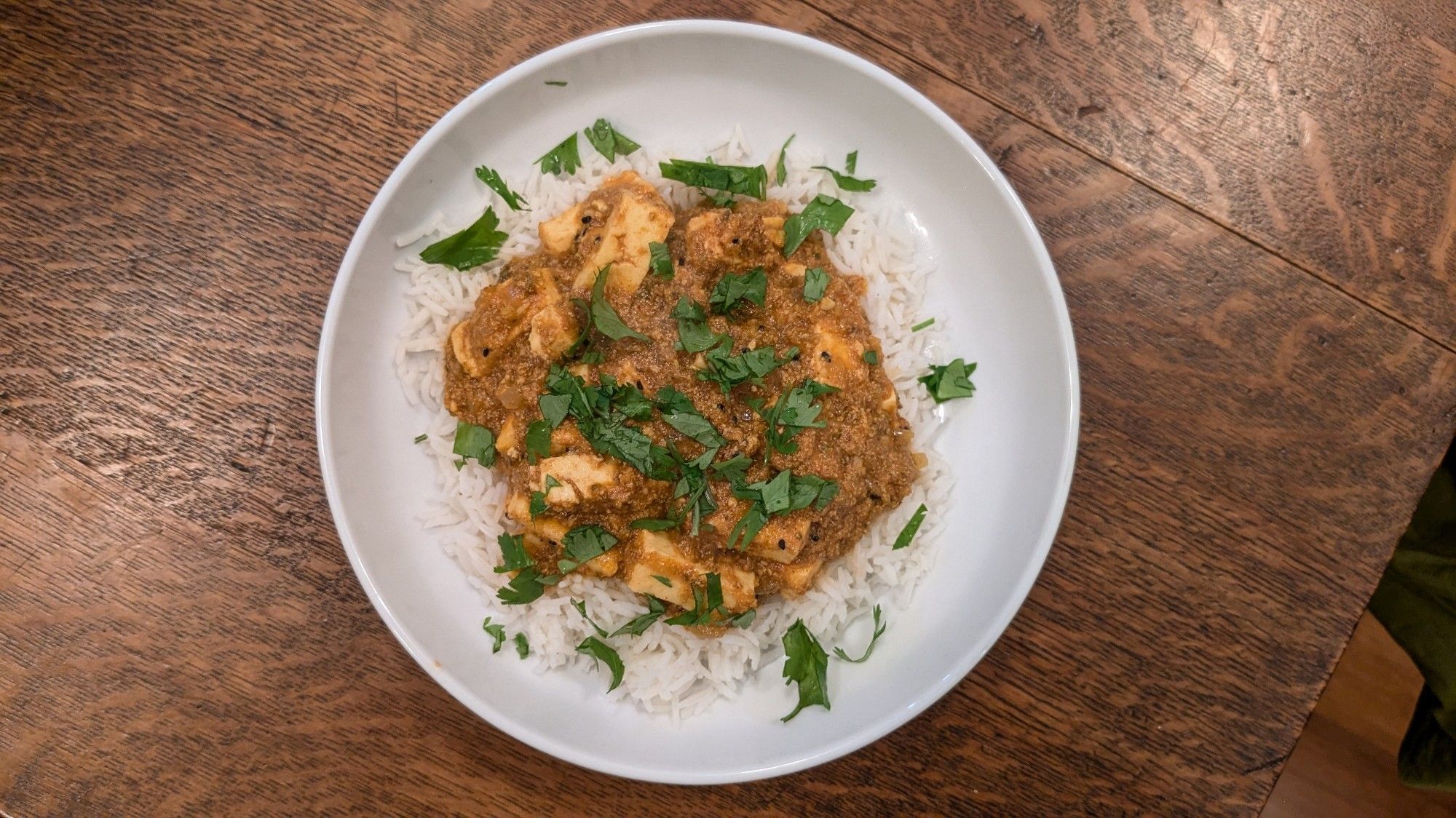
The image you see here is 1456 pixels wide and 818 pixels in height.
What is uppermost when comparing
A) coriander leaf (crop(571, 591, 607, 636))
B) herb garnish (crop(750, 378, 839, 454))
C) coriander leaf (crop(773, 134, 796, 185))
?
coriander leaf (crop(773, 134, 796, 185))

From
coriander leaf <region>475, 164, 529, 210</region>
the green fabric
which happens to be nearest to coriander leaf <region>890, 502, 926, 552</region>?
coriander leaf <region>475, 164, 529, 210</region>

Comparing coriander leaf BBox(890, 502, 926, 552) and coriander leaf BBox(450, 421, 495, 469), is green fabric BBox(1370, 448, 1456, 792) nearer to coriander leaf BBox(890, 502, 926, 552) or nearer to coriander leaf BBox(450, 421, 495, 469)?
coriander leaf BBox(890, 502, 926, 552)

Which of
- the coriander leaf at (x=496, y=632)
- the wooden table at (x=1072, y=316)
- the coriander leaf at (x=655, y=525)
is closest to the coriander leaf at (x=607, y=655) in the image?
the coriander leaf at (x=496, y=632)

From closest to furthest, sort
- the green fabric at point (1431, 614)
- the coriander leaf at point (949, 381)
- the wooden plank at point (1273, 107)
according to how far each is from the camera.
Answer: the coriander leaf at point (949, 381) → the wooden plank at point (1273, 107) → the green fabric at point (1431, 614)

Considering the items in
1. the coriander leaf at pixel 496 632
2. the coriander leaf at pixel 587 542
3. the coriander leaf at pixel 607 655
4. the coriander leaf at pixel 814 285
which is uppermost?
the coriander leaf at pixel 814 285

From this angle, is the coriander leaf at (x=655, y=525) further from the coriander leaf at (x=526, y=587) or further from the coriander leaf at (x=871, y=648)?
the coriander leaf at (x=871, y=648)

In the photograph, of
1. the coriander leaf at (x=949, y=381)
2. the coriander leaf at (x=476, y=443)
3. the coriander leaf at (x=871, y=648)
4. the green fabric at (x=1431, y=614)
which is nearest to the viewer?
the coriander leaf at (x=476, y=443)
